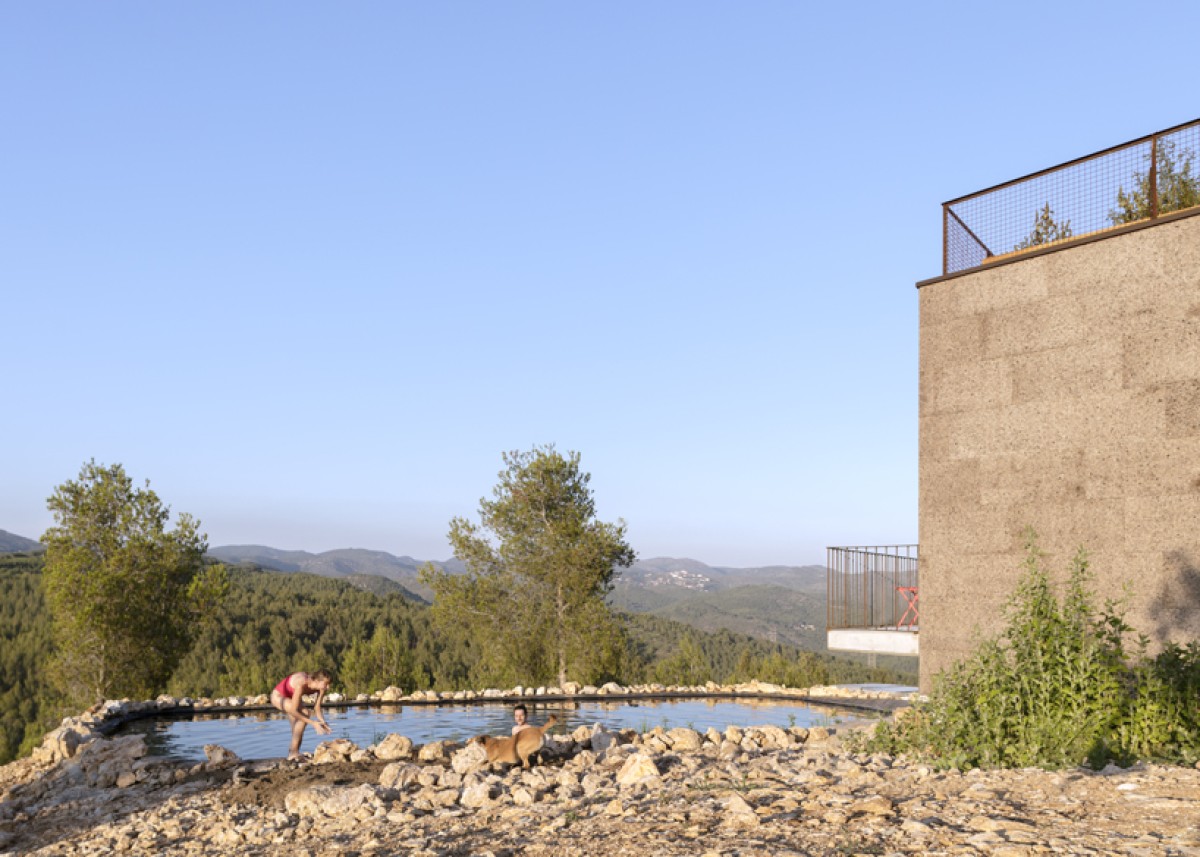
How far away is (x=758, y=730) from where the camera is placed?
11.9 meters

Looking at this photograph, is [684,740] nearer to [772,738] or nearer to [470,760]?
[772,738]

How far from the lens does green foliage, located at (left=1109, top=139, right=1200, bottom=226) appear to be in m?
12.9

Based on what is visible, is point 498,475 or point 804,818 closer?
point 804,818

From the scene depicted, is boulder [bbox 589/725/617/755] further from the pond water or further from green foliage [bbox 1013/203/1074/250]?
green foliage [bbox 1013/203/1074/250]

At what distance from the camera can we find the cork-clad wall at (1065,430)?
11.0m

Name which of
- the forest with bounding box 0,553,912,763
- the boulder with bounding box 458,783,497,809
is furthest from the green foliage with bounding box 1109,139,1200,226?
the forest with bounding box 0,553,912,763

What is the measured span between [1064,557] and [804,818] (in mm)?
7288

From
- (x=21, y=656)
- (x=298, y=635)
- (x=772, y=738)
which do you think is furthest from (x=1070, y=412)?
(x=21, y=656)

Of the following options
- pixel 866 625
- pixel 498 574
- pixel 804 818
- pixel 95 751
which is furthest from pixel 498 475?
pixel 804 818

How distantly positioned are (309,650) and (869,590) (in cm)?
7182

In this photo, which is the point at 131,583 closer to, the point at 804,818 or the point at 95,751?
the point at 95,751

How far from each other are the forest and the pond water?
6.39 meters

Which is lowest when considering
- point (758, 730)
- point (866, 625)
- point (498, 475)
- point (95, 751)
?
point (95, 751)

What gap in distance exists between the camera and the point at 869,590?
61.1 feet
